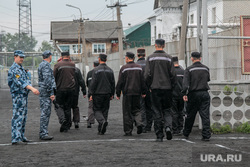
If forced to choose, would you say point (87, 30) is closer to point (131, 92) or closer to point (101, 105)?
point (101, 105)

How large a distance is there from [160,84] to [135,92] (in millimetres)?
1323

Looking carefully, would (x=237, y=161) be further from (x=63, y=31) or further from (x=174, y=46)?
(x=63, y=31)

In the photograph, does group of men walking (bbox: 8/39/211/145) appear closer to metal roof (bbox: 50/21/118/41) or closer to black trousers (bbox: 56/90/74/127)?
black trousers (bbox: 56/90/74/127)

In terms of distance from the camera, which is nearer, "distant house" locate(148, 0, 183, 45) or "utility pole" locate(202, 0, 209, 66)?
"utility pole" locate(202, 0, 209, 66)

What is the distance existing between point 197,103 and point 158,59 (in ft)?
4.25

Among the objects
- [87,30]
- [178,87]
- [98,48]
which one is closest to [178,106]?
[178,87]

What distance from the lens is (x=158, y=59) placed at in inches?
374

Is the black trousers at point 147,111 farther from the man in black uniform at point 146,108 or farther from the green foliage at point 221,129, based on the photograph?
the green foliage at point 221,129

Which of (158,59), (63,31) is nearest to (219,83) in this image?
(158,59)

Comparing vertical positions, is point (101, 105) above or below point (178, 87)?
below

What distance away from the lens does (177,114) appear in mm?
10945

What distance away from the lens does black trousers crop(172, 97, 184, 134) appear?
35.0ft

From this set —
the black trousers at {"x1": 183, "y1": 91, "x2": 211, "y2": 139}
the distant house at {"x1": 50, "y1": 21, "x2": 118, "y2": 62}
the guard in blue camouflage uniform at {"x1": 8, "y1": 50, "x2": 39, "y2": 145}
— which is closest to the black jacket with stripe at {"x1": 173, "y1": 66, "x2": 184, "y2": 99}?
the black trousers at {"x1": 183, "y1": 91, "x2": 211, "y2": 139}

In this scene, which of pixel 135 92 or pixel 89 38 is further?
pixel 89 38
